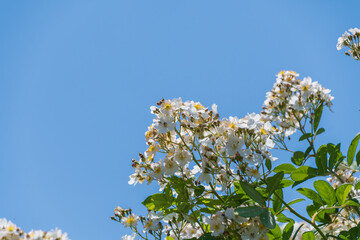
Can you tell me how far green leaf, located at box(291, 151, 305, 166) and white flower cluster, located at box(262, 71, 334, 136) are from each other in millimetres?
302

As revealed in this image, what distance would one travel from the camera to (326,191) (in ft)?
9.85

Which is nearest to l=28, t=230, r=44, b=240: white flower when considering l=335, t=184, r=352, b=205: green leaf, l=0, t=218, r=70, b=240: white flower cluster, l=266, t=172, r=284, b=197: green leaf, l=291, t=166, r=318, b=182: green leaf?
l=0, t=218, r=70, b=240: white flower cluster

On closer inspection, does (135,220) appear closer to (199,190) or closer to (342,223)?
(199,190)

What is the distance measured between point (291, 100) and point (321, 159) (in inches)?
20.3

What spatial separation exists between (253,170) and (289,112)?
2.47 feet

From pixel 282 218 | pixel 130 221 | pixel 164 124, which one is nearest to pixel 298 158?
pixel 282 218

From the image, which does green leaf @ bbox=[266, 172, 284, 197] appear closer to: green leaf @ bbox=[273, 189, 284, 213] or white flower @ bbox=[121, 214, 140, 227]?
green leaf @ bbox=[273, 189, 284, 213]

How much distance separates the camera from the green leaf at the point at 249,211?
262 centimetres

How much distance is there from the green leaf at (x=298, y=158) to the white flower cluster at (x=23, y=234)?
1739mm

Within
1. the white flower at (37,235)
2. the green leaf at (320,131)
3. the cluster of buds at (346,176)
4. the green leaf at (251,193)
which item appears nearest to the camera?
the white flower at (37,235)

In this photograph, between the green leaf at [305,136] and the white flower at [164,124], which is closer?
the white flower at [164,124]

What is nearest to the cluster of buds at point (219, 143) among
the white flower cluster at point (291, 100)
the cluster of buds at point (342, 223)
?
the white flower cluster at point (291, 100)

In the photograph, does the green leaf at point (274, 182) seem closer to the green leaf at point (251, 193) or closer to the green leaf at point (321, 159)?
the green leaf at point (251, 193)

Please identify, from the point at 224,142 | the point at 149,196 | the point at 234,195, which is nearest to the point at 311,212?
the point at 234,195
